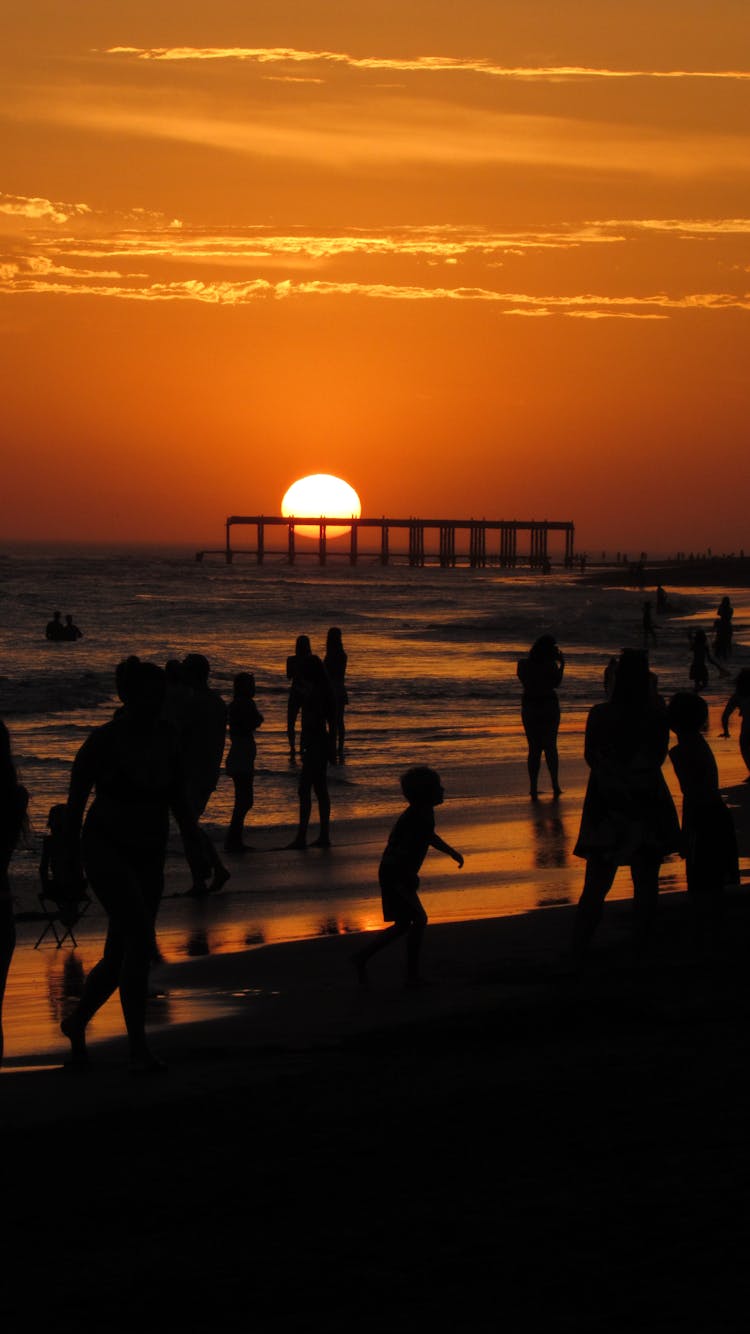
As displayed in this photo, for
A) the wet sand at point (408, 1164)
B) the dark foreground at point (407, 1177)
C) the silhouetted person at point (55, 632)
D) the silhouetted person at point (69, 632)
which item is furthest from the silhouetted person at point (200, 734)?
the silhouetted person at point (69, 632)

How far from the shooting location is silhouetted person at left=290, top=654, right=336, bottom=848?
39.8ft

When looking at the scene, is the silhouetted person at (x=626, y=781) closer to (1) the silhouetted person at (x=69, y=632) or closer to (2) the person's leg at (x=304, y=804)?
(2) the person's leg at (x=304, y=804)

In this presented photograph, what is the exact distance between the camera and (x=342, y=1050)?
20.2ft

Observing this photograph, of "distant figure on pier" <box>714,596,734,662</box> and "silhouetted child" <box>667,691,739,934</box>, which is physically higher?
"silhouetted child" <box>667,691,739,934</box>

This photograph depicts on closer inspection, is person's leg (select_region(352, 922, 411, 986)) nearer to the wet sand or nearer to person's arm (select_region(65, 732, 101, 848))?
the wet sand

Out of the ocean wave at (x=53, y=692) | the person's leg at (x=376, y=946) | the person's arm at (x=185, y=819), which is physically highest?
the person's arm at (x=185, y=819)

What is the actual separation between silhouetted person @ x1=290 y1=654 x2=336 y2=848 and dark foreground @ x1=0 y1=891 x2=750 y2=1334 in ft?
17.7

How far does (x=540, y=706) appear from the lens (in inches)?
588

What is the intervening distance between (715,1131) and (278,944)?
404 centimetres

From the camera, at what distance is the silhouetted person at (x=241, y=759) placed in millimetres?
12078

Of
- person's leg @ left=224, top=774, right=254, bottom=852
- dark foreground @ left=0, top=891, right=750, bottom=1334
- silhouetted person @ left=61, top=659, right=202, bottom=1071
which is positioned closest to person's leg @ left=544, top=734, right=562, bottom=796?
person's leg @ left=224, top=774, right=254, bottom=852

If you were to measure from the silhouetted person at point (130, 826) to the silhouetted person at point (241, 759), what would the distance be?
19.7ft

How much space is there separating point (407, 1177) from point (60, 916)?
15.1 feet

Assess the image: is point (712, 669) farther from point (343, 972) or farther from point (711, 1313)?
point (711, 1313)
